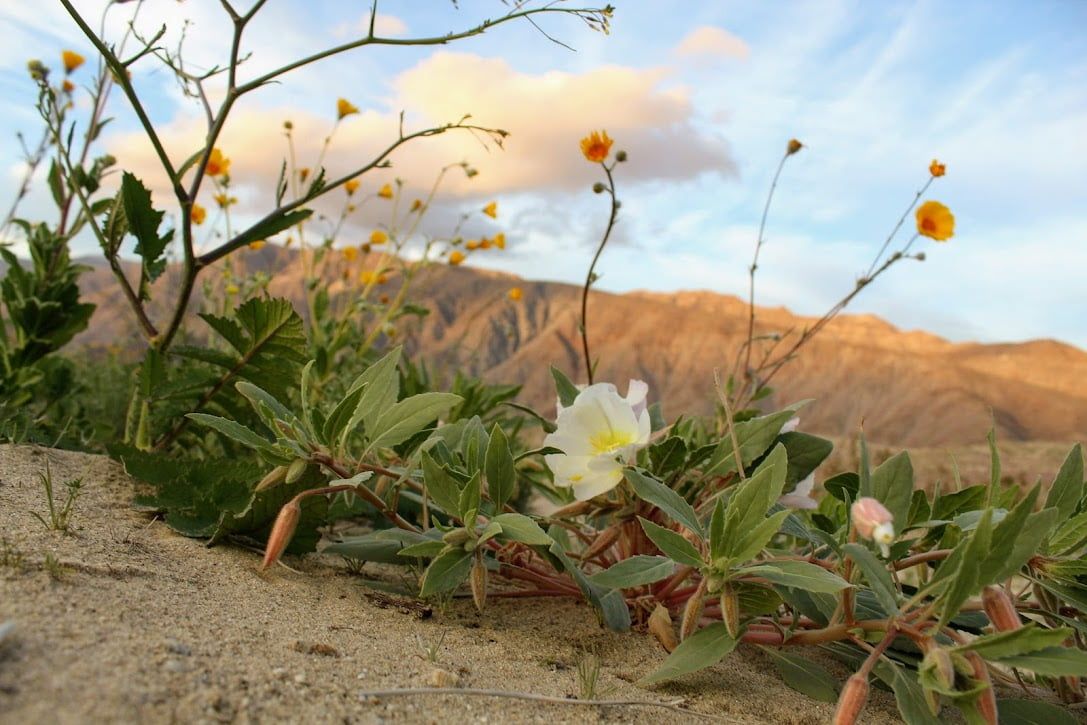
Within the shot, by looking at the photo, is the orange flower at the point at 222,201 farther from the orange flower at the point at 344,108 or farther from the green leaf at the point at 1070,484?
the green leaf at the point at 1070,484

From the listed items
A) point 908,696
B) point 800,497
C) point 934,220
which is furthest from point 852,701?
point 934,220

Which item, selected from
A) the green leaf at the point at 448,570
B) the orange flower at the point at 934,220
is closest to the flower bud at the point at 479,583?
→ the green leaf at the point at 448,570

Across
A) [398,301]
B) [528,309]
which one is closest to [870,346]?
[528,309]

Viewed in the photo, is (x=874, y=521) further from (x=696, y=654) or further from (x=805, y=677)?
(x=805, y=677)

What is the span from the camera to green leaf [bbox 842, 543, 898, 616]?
1.23 m

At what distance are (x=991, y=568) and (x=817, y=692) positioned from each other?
1.81ft

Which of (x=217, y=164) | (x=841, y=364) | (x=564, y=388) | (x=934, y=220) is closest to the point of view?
(x=564, y=388)

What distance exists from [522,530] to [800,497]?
67 cm

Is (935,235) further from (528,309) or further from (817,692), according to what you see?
(528,309)

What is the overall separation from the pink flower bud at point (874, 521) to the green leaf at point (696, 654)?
36cm

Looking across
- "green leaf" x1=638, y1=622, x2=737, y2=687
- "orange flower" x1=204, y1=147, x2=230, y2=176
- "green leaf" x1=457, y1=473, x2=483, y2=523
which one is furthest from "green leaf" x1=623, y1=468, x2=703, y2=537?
"orange flower" x1=204, y1=147, x2=230, y2=176

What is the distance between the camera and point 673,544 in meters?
1.36

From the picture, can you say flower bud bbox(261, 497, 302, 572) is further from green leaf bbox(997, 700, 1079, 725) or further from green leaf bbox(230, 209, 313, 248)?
green leaf bbox(997, 700, 1079, 725)

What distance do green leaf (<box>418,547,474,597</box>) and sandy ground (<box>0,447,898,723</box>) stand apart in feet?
0.39
